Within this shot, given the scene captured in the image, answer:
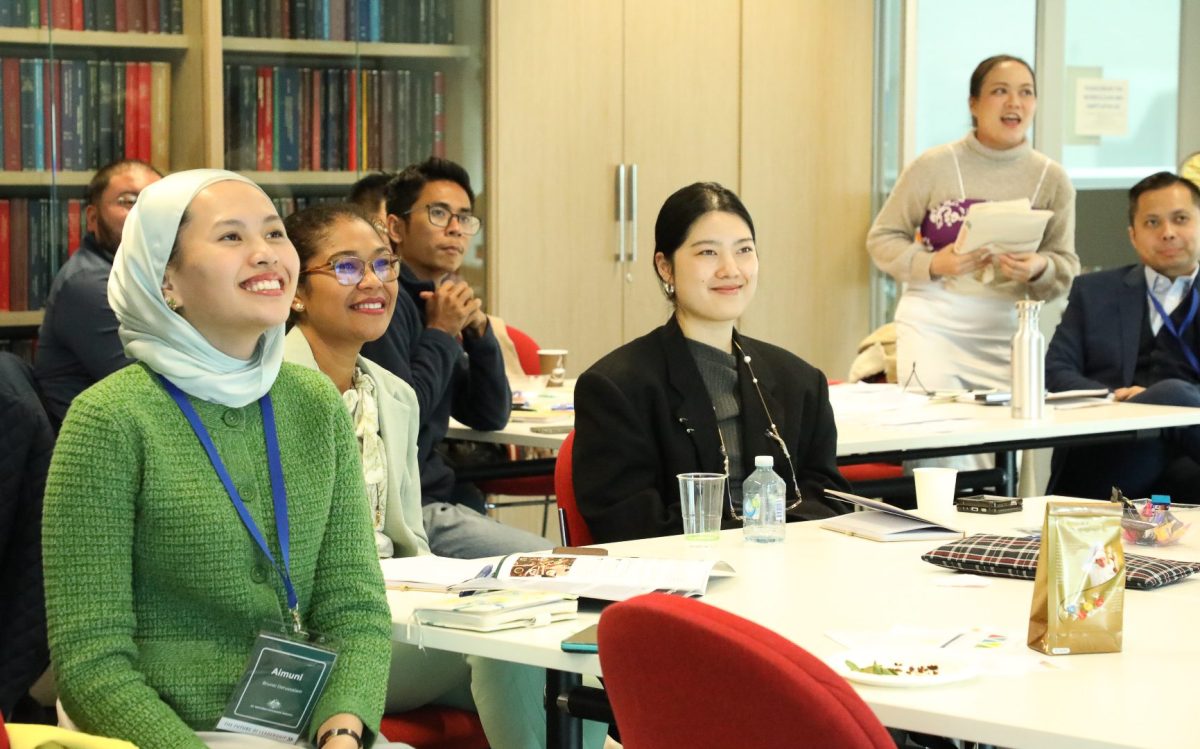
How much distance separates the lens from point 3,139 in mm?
5297

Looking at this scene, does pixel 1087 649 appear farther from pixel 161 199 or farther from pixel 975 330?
pixel 975 330

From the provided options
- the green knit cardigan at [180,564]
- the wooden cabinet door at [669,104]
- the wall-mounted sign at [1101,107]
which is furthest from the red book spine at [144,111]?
the wall-mounted sign at [1101,107]

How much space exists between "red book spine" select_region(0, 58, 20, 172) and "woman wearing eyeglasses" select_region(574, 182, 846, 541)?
2932 millimetres

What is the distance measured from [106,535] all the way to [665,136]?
4786mm

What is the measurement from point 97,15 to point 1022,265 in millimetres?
3260

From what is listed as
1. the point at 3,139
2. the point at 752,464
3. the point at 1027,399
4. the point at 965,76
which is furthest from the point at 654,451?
the point at 965,76

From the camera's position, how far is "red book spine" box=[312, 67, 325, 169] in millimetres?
5816

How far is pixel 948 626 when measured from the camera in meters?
2.04

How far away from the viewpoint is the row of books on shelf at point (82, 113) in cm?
530

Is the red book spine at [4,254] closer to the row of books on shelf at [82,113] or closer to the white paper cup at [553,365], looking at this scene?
the row of books on shelf at [82,113]

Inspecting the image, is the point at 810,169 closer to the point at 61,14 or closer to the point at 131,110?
the point at 131,110

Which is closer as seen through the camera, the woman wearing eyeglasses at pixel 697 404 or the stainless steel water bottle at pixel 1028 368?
the woman wearing eyeglasses at pixel 697 404

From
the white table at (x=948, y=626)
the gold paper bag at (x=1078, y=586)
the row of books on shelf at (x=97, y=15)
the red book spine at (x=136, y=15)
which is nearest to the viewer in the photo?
the white table at (x=948, y=626)

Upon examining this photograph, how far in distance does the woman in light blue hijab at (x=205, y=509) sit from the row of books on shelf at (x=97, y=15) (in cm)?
348
